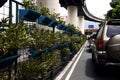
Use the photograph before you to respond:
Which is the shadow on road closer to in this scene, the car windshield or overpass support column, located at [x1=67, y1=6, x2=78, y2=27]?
the car windshield

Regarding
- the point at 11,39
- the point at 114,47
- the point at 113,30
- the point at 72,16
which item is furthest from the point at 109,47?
the point at 72,16

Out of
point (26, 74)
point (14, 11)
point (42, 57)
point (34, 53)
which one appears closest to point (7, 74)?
point (26, 74)

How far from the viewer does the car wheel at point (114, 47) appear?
32.1 ft

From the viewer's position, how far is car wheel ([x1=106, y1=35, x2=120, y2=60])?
32.1 feet

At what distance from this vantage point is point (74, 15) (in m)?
52.8

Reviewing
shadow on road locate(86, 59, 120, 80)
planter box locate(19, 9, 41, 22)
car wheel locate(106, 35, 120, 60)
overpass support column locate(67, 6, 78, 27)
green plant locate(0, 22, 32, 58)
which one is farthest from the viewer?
overpass support column locate(67, 6, 78, 27)

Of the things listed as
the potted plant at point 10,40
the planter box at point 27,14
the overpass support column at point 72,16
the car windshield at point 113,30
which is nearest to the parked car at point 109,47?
the car windshield at point 113,30

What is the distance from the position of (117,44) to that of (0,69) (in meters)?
5.35

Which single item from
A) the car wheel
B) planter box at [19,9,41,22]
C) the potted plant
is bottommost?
the car wheel

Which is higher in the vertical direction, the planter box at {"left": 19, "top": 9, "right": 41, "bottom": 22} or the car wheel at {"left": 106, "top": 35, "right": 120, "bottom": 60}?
the planter box at {"left": 19, "top": 9, "right": 41, "bottom": 22}

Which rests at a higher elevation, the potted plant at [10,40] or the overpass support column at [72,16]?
the overpass support column at [72,16]

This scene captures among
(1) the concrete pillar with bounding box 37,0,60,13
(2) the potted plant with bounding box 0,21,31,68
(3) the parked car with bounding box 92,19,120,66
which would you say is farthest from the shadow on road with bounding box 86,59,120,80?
(1) the concrete pillar with bounding box 37,0,60,13

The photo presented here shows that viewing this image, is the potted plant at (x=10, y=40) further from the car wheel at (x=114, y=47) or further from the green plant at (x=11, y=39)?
the car wheel at (x=114, y=47)

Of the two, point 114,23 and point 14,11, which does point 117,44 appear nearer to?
point 114,23
